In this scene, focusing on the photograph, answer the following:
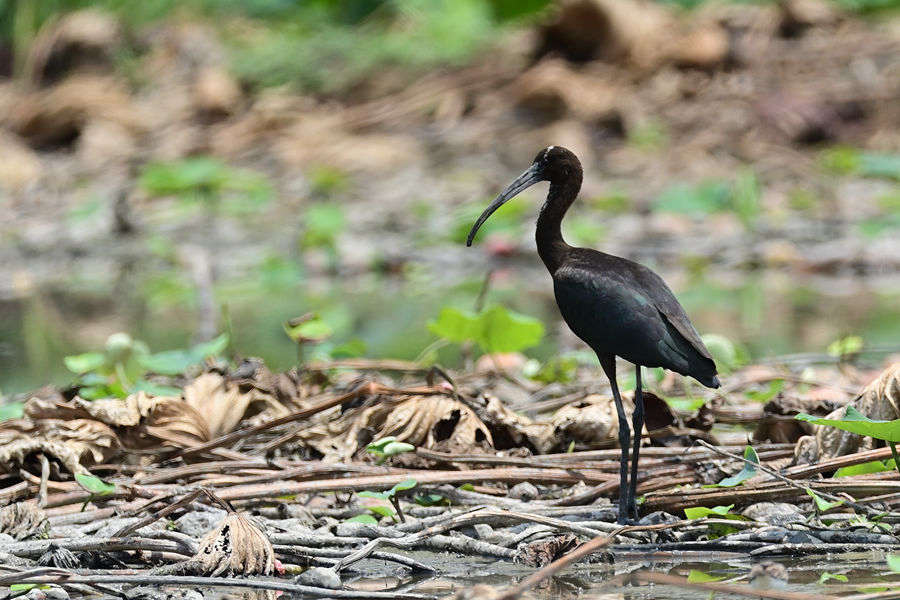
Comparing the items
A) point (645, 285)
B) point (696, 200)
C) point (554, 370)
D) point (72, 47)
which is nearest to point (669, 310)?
point (645, 285)

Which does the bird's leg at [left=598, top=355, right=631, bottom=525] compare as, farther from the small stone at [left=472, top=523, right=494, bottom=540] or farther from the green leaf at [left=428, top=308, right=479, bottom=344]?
the green leaf at [left=428, top=308, right=479, bottom=344]

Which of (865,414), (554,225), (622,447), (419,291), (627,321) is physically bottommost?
(419,291)

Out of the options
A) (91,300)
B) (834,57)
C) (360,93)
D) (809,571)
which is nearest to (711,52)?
(834,57)

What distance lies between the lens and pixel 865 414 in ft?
10.5

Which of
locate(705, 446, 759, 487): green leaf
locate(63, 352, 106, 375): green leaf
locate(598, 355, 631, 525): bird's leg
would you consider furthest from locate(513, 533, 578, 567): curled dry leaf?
locate(63, 352, 106, 375): green leaf

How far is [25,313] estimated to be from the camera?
24.6 feet

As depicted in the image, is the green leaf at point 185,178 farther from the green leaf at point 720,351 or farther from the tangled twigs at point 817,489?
the tangled twigs at point 817,489

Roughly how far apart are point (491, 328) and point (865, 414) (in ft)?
4.51

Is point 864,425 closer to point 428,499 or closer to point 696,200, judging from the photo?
point 428,499

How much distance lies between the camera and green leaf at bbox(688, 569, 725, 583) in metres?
2.52

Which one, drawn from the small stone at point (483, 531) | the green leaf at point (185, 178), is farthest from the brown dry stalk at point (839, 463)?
the green leaf at point (185, 178)

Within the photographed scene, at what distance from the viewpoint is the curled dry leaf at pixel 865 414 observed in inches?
124

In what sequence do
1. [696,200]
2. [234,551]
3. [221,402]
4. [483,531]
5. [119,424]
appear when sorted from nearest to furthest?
[234,551]
[483,531]
[119,424]
[221,402]
[696,200]

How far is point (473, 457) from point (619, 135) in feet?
26.2
